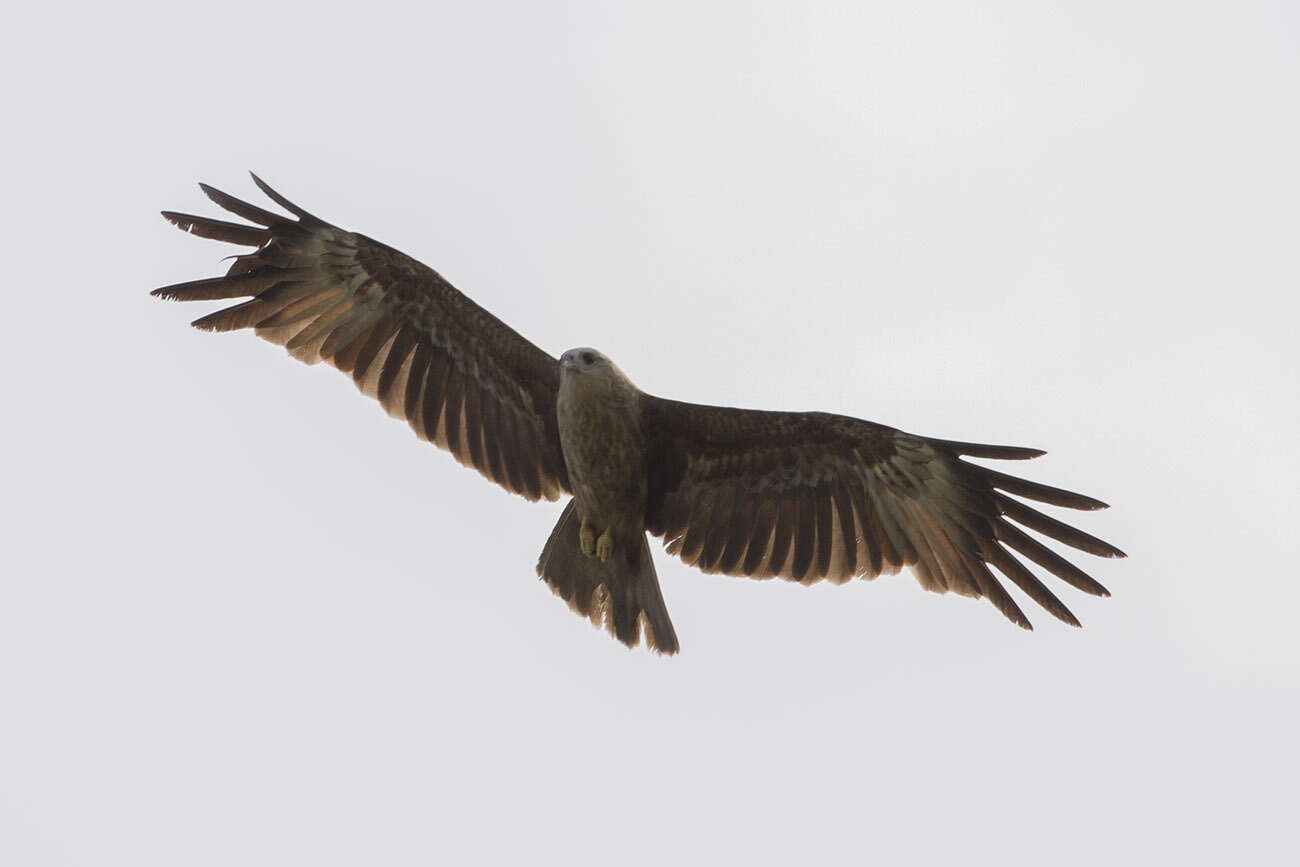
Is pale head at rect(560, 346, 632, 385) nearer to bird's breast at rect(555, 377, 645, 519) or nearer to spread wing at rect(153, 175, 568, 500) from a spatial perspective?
bird's breast at rect(555, 377, 645, 519)

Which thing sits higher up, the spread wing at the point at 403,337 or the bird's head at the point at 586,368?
the spread wing at the point at 403,337

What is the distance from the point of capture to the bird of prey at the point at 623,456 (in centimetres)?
807

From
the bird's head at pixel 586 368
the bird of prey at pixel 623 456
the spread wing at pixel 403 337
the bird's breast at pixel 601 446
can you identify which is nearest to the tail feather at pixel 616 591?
the bird of prey at pixel 623 456

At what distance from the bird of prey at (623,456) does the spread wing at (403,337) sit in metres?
0.01

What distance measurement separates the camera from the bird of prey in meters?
8.07

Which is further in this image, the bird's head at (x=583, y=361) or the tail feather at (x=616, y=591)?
the tail feather at (x=616, y=591)

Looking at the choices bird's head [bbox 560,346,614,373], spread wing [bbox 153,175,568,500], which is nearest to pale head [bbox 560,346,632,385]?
bird's head [bbox 560,346,614,373]

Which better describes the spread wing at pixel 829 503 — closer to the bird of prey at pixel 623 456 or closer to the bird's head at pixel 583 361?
the bird of prey at pixel 623 456

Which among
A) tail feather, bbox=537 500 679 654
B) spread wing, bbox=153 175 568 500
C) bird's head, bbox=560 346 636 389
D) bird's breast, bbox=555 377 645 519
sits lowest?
tail feather, bbox=537 500 679 654

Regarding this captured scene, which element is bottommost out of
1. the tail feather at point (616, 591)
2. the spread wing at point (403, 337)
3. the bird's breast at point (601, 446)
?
the tail feather at point (616, 591)

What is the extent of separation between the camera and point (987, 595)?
8195 millimetres

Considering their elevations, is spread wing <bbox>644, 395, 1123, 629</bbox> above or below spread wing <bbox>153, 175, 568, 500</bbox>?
below

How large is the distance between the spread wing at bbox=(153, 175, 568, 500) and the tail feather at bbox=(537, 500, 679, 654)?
502mm

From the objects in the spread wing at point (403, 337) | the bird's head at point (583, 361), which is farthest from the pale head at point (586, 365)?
the spread wing at point (403, 337)
